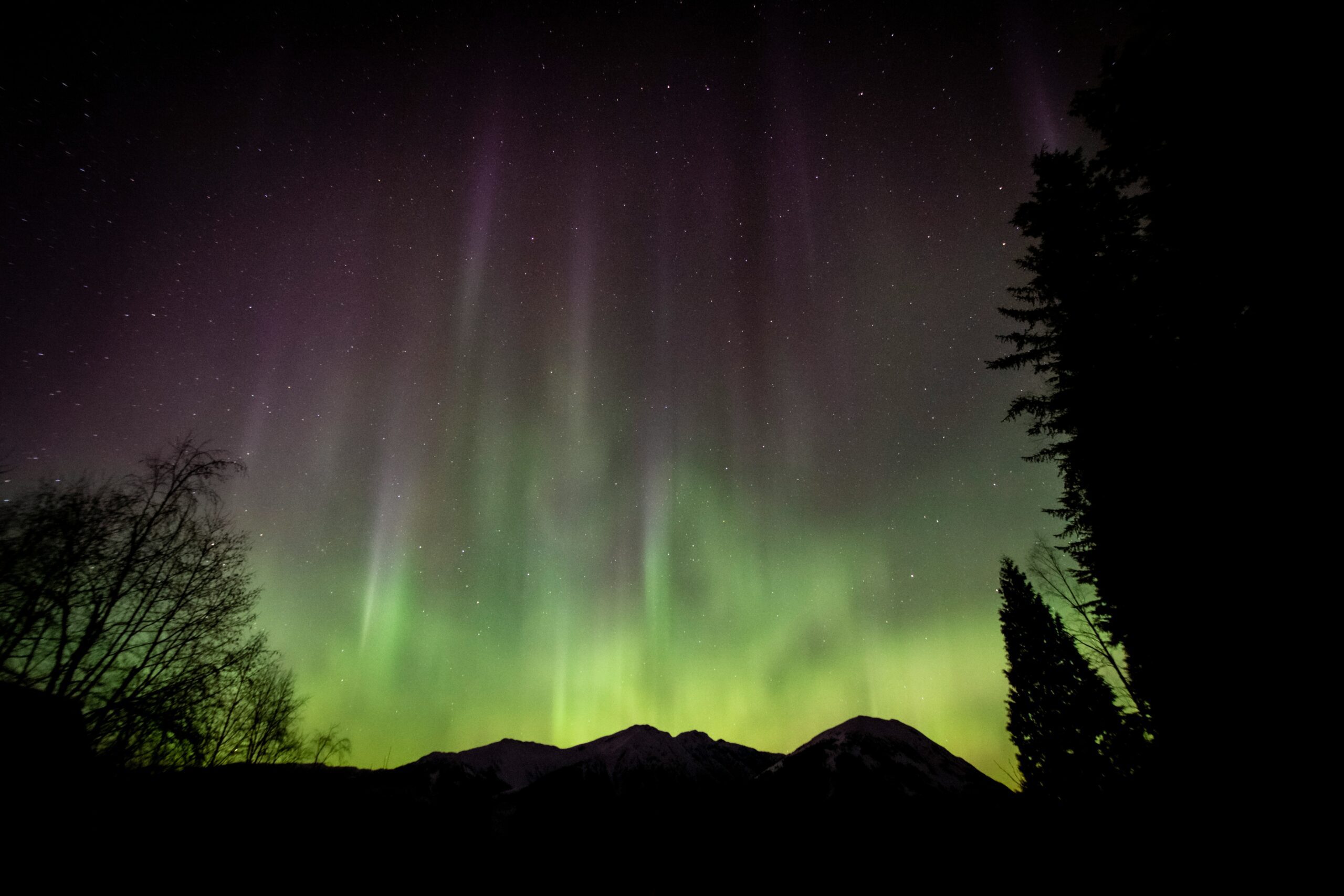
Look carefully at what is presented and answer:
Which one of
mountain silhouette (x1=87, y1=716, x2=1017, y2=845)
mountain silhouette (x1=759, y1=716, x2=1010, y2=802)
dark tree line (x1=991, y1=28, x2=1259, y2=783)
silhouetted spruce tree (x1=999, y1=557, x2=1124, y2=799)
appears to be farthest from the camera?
mountain silhouette (x1=759, y1=716, x2=1010, y2=802)

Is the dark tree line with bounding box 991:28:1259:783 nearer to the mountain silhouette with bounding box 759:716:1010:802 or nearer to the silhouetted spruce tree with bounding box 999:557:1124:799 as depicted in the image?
the silhouetted spruce tree with bounding box 999:557:1124:799

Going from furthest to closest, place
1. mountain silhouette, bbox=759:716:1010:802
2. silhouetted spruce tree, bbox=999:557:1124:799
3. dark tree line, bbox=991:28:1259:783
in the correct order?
mountain silhouette, bbox=759:716:1010:802 → silhouetted spruce tree, bbox=999:557:1124:799 → dark tree line, bbox=991:28:1259:783

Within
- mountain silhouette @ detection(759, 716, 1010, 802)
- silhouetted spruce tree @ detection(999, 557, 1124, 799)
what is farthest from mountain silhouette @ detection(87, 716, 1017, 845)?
silhouetted spruce tree @ detection(999, 557, 1124, 799)

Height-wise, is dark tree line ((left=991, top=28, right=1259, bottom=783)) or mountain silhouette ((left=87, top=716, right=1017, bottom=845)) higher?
dark tree line ((left=991, top=28, right=1259, bottom=783))

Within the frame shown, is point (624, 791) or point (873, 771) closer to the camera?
point (873, 771)

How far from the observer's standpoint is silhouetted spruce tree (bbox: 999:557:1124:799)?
26.2 metres

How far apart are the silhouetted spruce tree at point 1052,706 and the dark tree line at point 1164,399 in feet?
80.4

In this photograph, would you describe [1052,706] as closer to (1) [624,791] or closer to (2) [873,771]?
(2) [873,771]

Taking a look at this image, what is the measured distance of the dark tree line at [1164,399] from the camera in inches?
207

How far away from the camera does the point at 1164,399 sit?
6.14 m

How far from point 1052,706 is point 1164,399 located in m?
35.6

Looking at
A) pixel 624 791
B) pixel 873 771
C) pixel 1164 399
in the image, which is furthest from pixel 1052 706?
pixel 624 791

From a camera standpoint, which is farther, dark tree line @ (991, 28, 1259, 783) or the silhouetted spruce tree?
the silhouetted spruce tree

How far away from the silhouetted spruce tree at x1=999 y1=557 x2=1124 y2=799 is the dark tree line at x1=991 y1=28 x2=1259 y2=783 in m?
24.5
